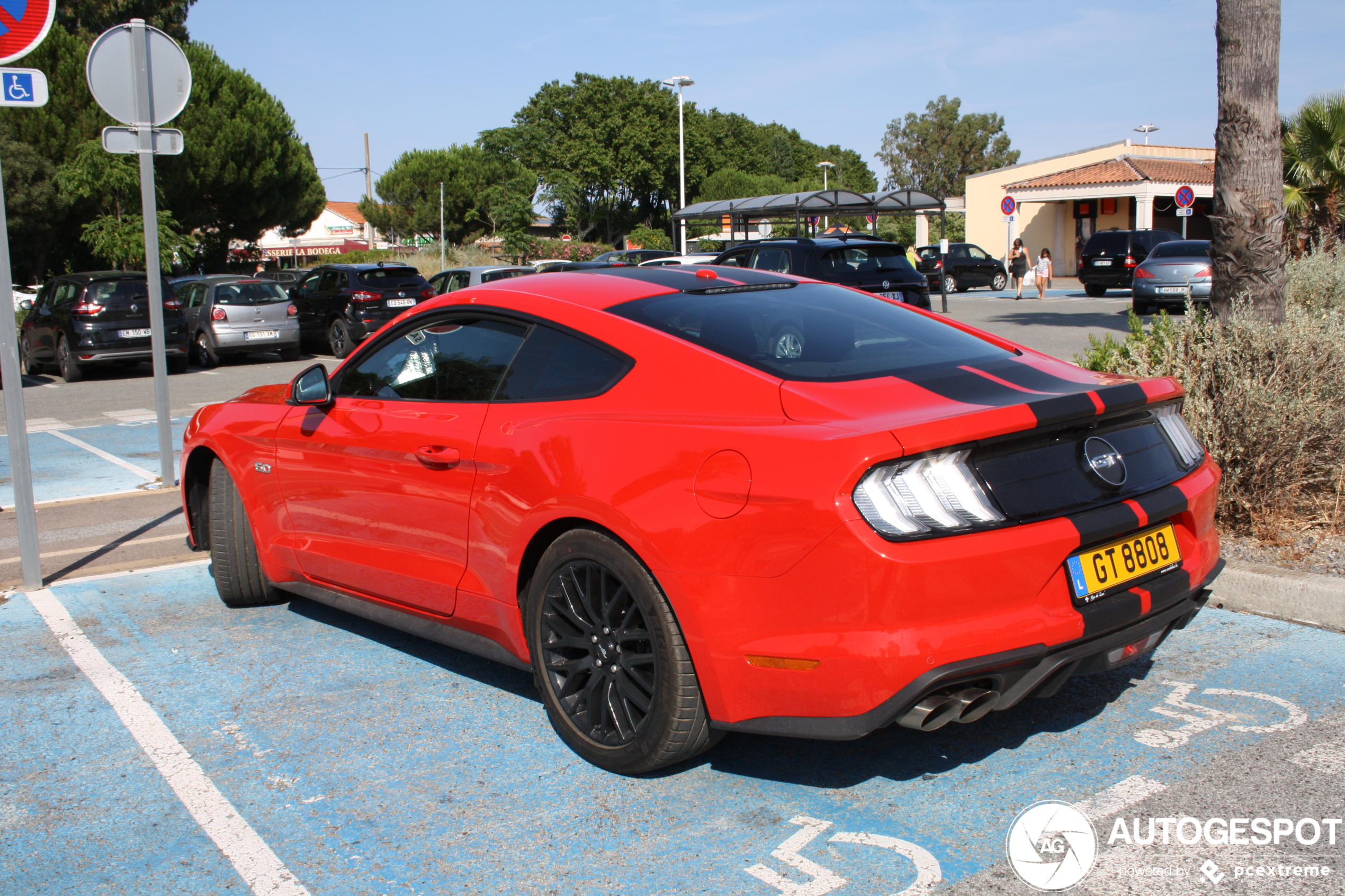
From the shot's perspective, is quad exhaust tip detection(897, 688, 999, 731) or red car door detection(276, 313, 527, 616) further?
red car door detection(276, 313, 527, 616)

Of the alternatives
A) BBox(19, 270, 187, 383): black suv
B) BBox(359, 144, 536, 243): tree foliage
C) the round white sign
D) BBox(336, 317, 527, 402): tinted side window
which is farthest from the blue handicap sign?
BBox(359, 144, 536, 243): tree foliage

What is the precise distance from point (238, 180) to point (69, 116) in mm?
6252

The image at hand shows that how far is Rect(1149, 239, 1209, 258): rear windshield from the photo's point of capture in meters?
22.5

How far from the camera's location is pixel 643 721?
10.7 feet

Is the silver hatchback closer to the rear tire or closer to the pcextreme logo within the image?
the rear tire

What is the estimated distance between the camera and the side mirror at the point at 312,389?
448 centimetres

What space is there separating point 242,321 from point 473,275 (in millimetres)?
4002

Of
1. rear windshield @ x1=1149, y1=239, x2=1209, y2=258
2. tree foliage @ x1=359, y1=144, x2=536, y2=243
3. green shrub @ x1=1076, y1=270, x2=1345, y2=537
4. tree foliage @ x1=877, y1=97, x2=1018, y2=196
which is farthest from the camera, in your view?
tree foliage @ x1=877, y1=97, x2=1018, y2=196

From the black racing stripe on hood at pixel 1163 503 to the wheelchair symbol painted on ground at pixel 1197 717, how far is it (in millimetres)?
757

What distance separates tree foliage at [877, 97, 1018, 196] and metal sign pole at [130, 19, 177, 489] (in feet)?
321

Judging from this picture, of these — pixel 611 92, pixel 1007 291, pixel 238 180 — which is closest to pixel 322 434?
pixel 1007 291

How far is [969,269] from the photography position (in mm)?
36312

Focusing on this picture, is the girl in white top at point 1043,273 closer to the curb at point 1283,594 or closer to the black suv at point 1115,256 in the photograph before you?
the black suv at point 1115,256

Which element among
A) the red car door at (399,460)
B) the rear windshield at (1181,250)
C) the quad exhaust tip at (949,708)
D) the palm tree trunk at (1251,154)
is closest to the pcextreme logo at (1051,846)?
the quad exhaust tip at (949,708)
